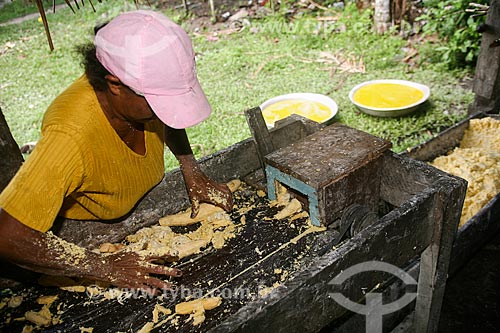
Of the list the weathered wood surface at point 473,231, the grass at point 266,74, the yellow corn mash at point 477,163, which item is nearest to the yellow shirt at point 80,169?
the weathered wood surface at point 473,231

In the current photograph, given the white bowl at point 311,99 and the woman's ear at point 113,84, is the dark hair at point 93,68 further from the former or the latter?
the white bowl at point 311,99

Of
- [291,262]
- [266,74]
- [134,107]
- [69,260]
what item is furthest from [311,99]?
[69,260]

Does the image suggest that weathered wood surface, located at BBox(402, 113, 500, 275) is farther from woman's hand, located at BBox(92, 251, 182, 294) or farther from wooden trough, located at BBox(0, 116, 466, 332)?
woman's hand, located at BBox(92, 251, 182, 294)

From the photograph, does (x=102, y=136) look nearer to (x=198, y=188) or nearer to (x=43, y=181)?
(x=43, y=181)

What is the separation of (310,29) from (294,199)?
19.5 feet

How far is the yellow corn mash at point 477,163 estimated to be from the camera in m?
3.04

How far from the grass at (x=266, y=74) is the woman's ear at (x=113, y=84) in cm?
273

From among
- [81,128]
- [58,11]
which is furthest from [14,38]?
[81,128]

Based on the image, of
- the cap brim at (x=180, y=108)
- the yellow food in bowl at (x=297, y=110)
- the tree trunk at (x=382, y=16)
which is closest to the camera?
the cap brim at (x=180, y=108)

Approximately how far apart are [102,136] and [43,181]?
1.21ft

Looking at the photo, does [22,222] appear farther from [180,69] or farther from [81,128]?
[180,69]

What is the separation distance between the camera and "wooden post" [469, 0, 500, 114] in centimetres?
361

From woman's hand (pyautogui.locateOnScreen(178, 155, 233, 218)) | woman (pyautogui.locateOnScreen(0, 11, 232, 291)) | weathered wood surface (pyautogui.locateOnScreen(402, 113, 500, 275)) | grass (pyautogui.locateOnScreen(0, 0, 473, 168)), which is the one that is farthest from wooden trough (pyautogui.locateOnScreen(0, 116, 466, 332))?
grass (pyautogui.locateOnScreen(0, 0, 473, 168))

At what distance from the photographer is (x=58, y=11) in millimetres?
10219
